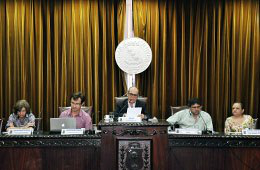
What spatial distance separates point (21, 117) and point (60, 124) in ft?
2.66

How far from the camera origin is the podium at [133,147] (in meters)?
3.22

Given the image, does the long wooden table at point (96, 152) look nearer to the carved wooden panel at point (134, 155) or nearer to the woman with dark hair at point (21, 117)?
the carved wooden panel at point (134, 155)

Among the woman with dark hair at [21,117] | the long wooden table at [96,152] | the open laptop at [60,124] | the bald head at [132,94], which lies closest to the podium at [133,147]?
the long wooden table at [96,152]

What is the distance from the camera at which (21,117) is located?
419 cm

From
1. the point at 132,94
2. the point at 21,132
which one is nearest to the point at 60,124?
the point at 21,132

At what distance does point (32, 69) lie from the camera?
552 centimetres

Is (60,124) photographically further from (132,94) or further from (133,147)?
(132,94)

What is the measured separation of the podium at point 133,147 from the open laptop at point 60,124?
518 millimetres

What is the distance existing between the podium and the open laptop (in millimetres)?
518

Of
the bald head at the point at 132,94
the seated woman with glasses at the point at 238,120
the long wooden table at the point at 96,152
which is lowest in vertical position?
the long wooden table at the point at 96,152

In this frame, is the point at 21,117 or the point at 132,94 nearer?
the point at 21,117

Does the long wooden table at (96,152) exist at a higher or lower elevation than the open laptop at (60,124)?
lower

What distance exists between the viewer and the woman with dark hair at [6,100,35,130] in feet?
13.5

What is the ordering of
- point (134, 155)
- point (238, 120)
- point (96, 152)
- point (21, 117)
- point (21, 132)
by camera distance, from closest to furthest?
point (134, 155), point (96, 152), point (21, 132), point (21, 117), point (238, 120)
